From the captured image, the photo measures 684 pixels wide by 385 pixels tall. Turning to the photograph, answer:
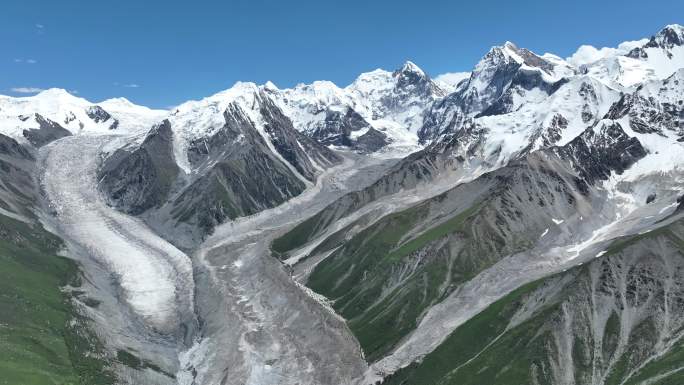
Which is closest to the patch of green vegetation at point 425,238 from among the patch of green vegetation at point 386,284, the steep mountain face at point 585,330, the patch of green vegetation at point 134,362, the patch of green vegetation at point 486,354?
the patch of green vegetation at point 386,284

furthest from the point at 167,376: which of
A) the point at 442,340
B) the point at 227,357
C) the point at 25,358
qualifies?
the point at 442,340

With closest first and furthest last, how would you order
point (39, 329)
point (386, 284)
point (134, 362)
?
point (39, 329) → point (134, 362) → point (386, 284)

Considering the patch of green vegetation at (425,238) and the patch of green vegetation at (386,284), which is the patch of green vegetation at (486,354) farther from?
the patch of green vegetation at (425,238)

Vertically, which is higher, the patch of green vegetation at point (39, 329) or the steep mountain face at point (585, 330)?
the patch of green vegetation at point (39, 329)

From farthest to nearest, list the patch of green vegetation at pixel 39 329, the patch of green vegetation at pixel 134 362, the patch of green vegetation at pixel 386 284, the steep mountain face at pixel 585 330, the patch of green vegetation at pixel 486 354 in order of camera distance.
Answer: the patch of green vegetation at pixel 386 284
the patch of green vegetation at pixel 134 362
the patch of green vegetation at pixel 486 354
the steep mountain face at pixel 585 330
the patch of green vegetation at pixel 39 329

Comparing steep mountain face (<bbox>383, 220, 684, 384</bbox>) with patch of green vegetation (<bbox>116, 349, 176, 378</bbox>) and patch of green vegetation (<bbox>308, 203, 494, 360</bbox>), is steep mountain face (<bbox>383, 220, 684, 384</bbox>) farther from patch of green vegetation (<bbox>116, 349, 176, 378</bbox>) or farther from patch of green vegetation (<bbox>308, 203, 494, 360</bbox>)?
patch of green vegetation (<bbox>116, 349, 176, 378</bbox>)

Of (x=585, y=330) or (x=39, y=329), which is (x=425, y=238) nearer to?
(x=585, y=330)

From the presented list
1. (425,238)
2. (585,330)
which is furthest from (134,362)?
(585,330)

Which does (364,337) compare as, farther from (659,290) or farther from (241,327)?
(659,290)

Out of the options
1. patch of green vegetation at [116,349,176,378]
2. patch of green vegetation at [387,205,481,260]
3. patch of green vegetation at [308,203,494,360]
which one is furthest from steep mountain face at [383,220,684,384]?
patch of green vegetation at [116,349,176,378]
